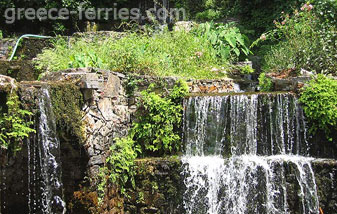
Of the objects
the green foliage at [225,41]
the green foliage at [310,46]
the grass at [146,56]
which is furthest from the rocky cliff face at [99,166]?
the green foliage at [225,41]

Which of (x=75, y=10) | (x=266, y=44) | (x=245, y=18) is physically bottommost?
(x=266, y=44)

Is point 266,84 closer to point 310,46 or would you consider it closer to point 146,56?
point 310,46

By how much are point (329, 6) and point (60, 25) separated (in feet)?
34.2

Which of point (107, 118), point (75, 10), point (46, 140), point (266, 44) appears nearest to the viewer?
point (46, 140)

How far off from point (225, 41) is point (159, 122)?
3872 millimetres

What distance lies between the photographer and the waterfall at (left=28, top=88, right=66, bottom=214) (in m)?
4.18

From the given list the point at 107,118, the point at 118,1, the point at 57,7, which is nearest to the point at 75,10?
the point at 57,7

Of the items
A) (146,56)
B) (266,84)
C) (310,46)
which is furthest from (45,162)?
(310,46)

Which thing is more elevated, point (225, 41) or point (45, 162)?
point (225, 41)

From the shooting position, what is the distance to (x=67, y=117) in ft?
15.0

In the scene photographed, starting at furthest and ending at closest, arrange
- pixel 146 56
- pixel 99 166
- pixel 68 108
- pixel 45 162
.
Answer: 1. pixel 146 56
2. pixel 99 166
3. pixel 68 108
4. pixel 45 162

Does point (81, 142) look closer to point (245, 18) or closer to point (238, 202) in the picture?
point (238, 202)

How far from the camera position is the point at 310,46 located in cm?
662

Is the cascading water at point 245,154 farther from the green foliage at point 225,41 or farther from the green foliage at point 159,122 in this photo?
the green foliage at point 225,41
